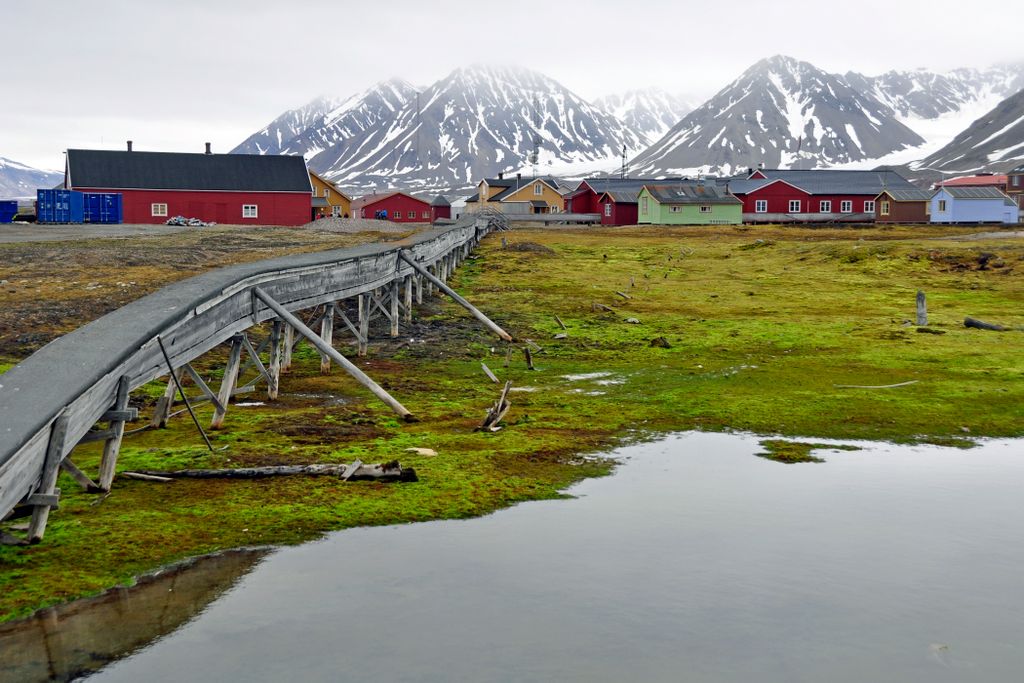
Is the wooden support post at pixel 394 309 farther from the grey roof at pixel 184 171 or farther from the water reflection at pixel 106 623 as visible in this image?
the grey roof at pixel 184 171

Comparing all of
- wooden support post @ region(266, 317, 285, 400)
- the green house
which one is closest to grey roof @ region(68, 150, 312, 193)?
the green house

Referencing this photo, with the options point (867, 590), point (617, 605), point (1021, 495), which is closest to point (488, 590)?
point (617, 605)

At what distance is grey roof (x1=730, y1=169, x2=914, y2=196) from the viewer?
95.8 metres

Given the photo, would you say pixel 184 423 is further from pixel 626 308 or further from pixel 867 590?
pixel 626 308

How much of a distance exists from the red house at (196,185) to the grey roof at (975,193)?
51158mm

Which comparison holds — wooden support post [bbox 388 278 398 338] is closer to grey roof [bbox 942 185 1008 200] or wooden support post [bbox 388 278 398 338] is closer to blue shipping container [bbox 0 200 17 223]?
blue shipping container [bbox 0 200 17 223]

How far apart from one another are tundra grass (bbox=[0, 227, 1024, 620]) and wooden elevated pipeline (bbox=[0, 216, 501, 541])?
2.61 ft

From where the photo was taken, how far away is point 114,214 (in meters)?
68.4

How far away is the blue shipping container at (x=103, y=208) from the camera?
66.7 m

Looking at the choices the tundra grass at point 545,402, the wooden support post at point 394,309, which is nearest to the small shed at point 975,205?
the tundra grass at point 545,402

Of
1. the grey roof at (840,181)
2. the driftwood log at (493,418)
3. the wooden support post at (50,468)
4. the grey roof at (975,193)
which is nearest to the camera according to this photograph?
the wooden support post at (50,468)

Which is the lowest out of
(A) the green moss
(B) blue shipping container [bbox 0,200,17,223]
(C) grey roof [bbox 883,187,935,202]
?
(A) the green moss

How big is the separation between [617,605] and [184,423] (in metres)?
8.61

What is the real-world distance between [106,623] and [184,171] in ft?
241
